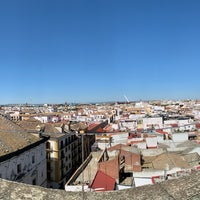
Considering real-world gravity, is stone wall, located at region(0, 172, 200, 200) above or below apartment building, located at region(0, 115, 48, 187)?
above

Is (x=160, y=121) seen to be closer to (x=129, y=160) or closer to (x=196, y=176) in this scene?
(x=129, y=160)

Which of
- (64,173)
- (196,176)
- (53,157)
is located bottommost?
(64,173)

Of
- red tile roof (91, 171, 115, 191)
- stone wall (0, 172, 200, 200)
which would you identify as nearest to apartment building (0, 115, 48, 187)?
red tile roof (91, 171, 115, 191)

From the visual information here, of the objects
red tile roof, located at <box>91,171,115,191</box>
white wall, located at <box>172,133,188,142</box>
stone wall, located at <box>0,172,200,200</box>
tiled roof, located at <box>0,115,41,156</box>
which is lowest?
red tile roof, located at <box>91,171,115,191</box>

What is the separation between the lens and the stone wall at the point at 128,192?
2188 millimetres

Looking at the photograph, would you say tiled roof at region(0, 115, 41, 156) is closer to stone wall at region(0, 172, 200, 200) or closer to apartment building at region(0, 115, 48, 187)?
apartment building at region(0, 115, 48, 187)

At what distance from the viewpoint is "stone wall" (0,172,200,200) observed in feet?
7.18

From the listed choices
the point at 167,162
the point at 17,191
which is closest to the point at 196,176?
the point at 17,191


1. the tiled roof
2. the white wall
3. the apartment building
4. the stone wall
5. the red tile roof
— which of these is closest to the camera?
the stone wall

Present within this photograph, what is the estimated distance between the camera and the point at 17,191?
2.38 meters

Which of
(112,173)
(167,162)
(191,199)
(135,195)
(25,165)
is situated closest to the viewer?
(191,199)

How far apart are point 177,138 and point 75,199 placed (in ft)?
134

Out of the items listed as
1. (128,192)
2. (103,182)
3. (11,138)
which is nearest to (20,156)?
(11,138)

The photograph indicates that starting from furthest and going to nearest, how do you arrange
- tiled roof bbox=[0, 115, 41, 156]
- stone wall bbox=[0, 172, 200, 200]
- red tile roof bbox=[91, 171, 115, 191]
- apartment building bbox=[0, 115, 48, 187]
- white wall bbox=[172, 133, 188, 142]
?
white wall bbox=[172, 133, 188, 142], red tile roof bbox=[91, 171, 115, 191], tiled roof bbox=[0, 115, 41, 156], apartment building bbox=[0, 115, 48, 187], stone wall bbox=[0, 172, 200, 200]
